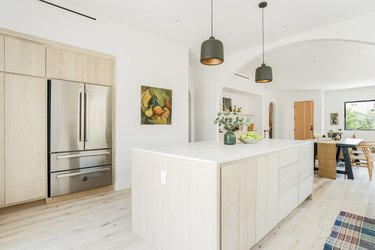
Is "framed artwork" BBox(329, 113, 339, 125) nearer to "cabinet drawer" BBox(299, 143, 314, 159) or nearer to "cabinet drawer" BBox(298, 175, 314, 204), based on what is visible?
"cabinet drawer" BBox(299, 143, 314, 159)

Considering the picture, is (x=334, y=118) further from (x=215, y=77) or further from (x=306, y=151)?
(x=306, y=151)

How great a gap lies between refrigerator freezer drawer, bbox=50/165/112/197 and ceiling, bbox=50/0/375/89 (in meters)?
2.49

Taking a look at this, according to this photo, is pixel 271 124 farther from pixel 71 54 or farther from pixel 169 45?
pixel 71 54

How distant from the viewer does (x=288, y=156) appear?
7.89ft

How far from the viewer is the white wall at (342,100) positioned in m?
8.65

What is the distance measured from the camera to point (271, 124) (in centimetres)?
1050

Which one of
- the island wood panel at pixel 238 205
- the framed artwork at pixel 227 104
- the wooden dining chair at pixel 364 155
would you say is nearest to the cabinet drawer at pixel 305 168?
the island wood panel at pixel 238 205

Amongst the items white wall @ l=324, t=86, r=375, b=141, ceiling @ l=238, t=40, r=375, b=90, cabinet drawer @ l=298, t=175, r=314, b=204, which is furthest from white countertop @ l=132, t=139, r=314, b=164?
white wall @ l=324, t=86, r=375, b=141

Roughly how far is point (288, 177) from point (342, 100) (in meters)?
9.22

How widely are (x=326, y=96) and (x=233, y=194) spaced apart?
10.4m

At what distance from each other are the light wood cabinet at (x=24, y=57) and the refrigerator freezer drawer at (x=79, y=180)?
144 cm

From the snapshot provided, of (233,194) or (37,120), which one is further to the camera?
(37,120)

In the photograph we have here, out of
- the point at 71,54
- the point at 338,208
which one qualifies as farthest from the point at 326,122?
the point at 71,54

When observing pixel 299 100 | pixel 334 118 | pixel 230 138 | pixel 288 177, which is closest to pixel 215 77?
pixel 230 138
